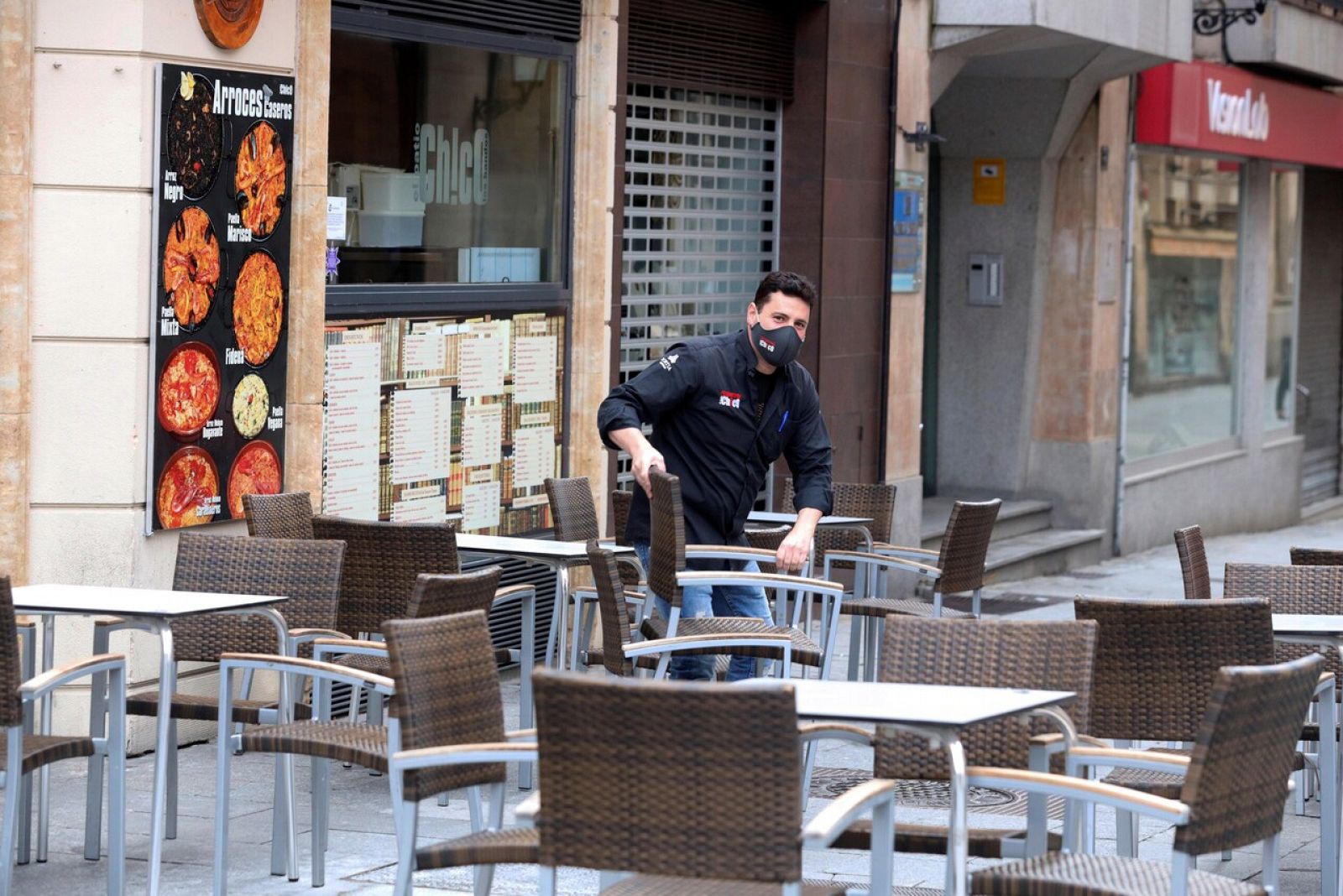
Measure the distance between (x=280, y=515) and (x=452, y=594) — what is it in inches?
84.8

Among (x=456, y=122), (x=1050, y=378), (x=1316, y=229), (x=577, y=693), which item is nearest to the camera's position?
(x=577, y=693)

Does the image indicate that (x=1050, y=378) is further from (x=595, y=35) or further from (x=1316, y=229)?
(x=1316, y=229)

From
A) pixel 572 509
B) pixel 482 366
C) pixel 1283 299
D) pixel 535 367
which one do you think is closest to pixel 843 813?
pixel 572 509

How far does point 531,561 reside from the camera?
304 inches

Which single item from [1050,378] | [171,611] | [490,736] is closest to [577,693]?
[490,736]

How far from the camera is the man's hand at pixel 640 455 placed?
23.3ft

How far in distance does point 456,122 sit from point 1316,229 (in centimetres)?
1509

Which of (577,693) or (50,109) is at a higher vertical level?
(50,109)

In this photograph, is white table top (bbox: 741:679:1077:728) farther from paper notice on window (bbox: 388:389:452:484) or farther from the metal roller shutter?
the metal roller shutter

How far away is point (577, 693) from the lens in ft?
13.2

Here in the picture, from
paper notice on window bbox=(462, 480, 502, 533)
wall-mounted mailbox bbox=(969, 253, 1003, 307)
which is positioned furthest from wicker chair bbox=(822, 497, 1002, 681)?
wall-mounted mailbox bbox=(969, 253, 1003, 307)

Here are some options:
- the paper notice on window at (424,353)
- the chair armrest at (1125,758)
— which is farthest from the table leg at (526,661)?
the chair armrest at (1125,758)

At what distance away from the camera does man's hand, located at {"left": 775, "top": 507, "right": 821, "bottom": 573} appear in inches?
289

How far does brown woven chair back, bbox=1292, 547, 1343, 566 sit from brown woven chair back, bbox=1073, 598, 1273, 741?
92.5 inches
